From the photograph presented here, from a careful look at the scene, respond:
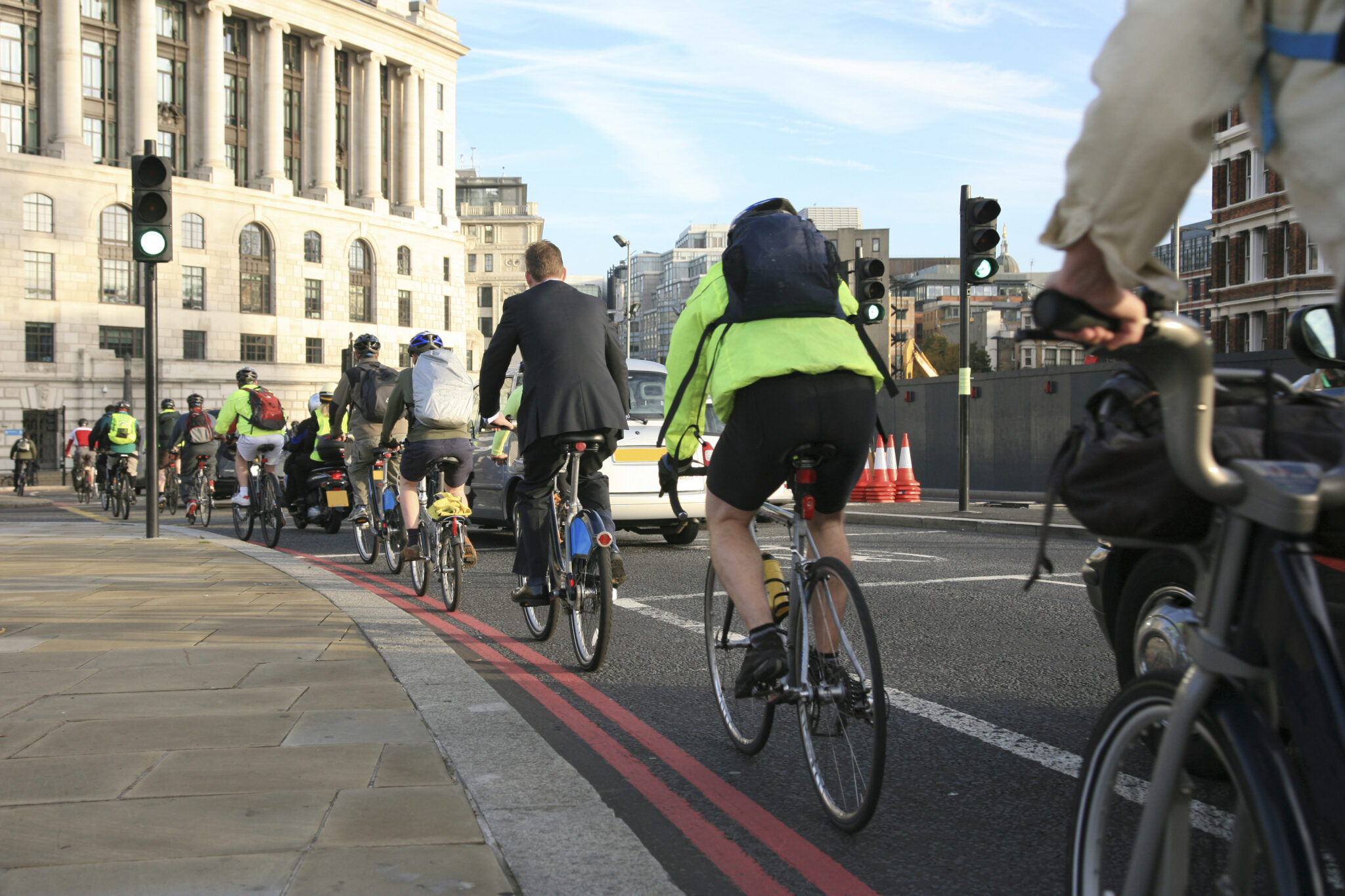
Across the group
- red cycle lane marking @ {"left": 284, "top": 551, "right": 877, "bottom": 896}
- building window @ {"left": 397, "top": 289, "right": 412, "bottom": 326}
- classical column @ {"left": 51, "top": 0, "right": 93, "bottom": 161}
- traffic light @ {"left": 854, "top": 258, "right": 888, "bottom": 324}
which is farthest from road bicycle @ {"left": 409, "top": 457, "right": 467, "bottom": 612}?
building window @ {"left": 397, "top": 289, "right": 412, "bottom": 326}

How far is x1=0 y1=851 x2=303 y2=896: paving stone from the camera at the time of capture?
2.63 metres

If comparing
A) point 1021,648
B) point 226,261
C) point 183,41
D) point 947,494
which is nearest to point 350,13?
point 183,41

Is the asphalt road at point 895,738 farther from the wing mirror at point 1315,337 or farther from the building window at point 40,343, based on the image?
the building window at point 40,343

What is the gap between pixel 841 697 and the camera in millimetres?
3225

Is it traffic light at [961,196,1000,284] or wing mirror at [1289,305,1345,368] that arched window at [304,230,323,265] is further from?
wing mirror at [1289,305,1345,368]

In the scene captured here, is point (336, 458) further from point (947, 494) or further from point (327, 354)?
point (327, 354)

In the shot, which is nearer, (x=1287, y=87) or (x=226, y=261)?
(x=1287, y=87)

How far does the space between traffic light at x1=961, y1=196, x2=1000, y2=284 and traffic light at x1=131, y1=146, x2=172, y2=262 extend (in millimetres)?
8484

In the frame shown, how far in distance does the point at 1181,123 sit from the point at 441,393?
6898 mm

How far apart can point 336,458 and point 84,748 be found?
1177cm

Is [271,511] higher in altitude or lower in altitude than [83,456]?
lower

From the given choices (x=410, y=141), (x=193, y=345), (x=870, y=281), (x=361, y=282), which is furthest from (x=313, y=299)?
(x=870, y=281)

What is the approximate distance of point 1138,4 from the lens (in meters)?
1.51

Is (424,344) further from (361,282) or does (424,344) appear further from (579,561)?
(361,282)
